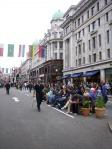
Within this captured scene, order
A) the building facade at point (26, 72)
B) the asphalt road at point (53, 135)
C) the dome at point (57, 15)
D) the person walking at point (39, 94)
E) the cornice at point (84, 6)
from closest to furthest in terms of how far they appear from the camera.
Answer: the asphalt road at point (53, 135) < the person walking at point (39, 94) < the cornice at point (84, 6) < the dome at point (57, 15) < the building facade at point (26, 72)

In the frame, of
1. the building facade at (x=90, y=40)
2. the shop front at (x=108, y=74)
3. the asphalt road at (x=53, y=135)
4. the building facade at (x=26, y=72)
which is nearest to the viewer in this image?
the asphalt road at (x=53, y=135)

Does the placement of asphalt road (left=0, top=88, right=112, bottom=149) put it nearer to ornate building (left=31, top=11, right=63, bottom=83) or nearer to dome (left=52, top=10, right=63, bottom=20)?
ornate building (left=31, top=11, right=63, bottom=83)

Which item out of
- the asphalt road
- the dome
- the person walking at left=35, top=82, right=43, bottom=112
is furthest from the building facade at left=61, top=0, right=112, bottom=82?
the asphalt road

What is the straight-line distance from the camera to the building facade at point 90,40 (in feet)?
133

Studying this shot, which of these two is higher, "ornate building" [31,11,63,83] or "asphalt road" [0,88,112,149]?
"ornate building" [31,11,63,83]

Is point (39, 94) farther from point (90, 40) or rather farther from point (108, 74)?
point (90, 40)

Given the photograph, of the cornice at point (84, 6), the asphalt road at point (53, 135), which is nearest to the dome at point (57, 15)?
the cornice at point (84, 6)

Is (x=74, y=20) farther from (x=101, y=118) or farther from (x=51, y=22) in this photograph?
(x=101, y=118)

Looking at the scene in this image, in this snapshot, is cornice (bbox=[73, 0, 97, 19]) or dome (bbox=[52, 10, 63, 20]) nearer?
cornice (bbox=[73, 0, 97, 19])

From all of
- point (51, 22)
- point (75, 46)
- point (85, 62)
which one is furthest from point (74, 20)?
point (51, 22)

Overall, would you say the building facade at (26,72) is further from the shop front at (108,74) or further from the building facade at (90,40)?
the shop front at (108,74)

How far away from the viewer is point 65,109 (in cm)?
1655

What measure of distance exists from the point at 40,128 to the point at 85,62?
40.5 metres

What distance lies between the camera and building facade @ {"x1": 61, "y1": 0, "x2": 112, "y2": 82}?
133ft
